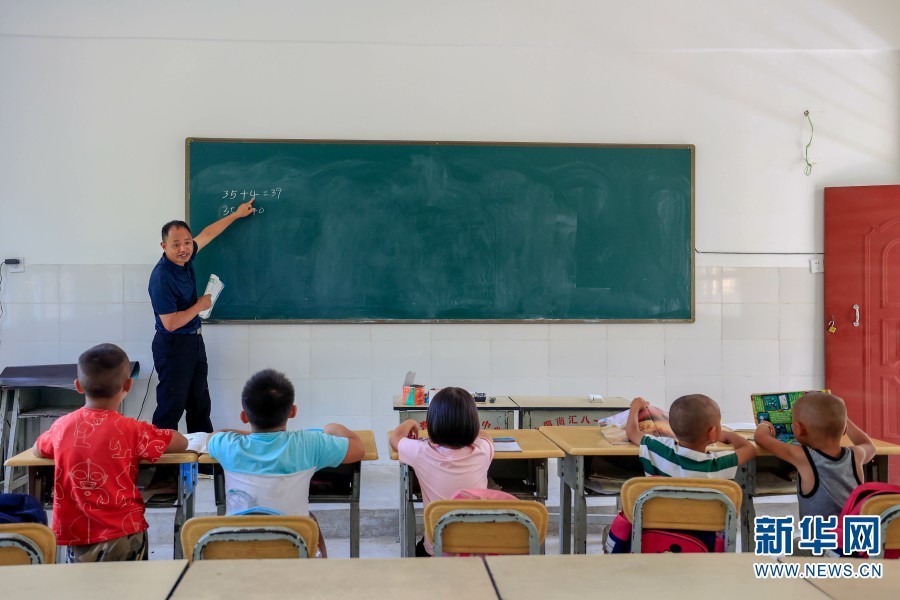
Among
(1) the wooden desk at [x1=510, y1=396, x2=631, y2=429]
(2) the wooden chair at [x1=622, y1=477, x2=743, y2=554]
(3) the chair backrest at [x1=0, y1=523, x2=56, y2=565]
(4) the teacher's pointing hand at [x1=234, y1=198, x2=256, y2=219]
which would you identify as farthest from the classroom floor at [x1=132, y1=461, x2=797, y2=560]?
(3) the chair backrest at [x1=0, y1=523, x2=56, y2=565]

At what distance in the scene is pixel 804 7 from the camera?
5.03 meters

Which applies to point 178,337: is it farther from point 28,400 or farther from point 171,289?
point 28,400

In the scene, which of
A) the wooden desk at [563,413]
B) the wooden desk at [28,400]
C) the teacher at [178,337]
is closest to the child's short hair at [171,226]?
the teacher at [178,337]

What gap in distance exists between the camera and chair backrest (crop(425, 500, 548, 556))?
1.82 meters

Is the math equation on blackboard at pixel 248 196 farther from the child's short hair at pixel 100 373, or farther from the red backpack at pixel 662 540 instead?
the red backpack at pixel 662 540

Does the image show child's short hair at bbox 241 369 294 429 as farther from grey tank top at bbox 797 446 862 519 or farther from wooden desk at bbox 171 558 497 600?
grey tank top at bbox 797 446 862 519

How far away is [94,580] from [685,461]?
72.8 inches

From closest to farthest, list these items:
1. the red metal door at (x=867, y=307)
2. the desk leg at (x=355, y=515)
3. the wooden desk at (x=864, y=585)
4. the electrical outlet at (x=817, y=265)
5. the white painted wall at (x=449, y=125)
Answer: the wooden desk at (x=864, y=585)
the desk leg at (x=355, y=515)
the white painted wall at (x=449, y=125)
the red metal door at (x=867, y=307)
the electrical outlet at (x=817, y=265)

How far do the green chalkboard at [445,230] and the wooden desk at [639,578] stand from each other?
3409 mm

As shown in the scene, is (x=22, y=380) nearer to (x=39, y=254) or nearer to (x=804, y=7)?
(x=39, y=254)

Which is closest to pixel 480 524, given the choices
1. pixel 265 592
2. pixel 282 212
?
pixel 265 592

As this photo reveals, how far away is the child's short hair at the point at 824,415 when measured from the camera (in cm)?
241

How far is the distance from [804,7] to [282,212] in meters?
3.93

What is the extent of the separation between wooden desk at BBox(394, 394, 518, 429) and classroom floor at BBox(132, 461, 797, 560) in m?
Result: 0.57
